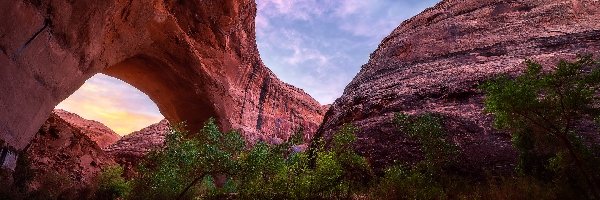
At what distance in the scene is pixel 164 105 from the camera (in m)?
19.9

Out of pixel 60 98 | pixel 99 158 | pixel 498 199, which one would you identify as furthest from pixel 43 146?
pixel 498 199

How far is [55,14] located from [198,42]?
9580 millimetres

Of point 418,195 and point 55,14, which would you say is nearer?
point 418,195

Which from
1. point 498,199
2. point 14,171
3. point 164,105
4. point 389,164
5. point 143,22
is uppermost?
point 143,22

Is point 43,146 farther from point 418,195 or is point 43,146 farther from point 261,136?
point 261,136

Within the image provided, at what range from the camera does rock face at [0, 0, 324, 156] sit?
28.6 ft

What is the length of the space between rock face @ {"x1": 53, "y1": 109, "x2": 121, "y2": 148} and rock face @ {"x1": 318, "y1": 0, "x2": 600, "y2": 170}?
122 feet

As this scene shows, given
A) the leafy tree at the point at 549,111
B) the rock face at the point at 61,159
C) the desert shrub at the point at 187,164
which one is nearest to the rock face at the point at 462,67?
the leafy tree at the point at 549,111

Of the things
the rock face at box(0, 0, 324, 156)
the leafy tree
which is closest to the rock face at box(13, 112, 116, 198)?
the rock face at box(0, 0, 324, 156)

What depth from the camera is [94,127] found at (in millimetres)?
47812

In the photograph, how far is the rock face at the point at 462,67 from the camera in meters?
11.8

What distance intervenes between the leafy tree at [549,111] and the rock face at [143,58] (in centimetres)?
1055

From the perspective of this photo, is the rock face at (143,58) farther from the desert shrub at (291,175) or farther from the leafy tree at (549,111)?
the leafy tree at (549,111)

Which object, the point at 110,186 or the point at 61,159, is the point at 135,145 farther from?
the point at 110,186
